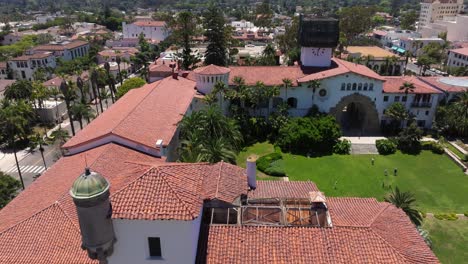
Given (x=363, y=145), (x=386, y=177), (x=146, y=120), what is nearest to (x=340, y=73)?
(x=363, y=145)

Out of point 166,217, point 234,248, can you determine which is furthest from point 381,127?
point 166,217

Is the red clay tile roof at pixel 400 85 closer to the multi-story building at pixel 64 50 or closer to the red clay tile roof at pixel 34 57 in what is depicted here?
the red clay tile roof at pixel 34 57

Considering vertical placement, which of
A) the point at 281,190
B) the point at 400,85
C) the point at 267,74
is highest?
the point at 267,74

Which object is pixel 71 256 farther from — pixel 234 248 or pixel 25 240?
pixel 234 248

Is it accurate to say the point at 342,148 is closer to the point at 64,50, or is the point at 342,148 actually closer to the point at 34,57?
the point at 34,57

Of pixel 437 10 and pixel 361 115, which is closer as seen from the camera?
pixel 361 115

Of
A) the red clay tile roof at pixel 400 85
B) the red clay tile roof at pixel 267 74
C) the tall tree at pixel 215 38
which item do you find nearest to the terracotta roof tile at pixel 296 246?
the red clay tile roof at pixel 267 74
